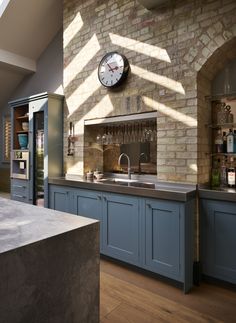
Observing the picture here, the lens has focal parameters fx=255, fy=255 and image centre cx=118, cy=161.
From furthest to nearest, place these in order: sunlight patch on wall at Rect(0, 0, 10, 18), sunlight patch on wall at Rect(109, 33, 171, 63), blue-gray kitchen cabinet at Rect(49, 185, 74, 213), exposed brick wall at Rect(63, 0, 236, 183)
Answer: sunlight patch on wall at Rect(0, 0, 10, 18) → blue-gray kitchen cabinet at Rect(49, 185, 74, 213) → sunlight patch on wall at Rect(109, 33, 171, 63) → exposed brick wall at Rect(63, 0, 236, 183)

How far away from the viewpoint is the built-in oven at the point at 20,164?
4090mm

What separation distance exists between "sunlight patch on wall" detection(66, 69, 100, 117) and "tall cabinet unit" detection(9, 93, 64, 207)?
0.66ft

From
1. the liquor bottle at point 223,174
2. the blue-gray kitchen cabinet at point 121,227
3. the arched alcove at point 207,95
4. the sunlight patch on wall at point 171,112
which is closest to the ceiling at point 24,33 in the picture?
the sunlight patch on wall at point 171,112

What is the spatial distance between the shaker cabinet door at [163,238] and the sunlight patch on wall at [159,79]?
124 cm

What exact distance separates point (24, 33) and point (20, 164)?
2366mm

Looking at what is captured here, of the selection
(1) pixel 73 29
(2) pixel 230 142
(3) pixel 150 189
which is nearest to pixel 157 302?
(3) pixel 150 189

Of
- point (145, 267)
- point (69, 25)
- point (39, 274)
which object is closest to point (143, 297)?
point (145, 267)

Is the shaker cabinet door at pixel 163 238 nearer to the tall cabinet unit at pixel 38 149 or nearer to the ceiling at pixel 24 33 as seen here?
the tall cabinet unit at pixel 38 149

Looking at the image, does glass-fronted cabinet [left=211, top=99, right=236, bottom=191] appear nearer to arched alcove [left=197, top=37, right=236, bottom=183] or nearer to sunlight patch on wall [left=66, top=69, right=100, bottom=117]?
arched alcove [left=197, top=37, right=236, bottom=183]

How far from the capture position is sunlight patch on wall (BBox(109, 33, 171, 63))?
2.86 metres

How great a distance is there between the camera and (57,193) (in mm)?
3539

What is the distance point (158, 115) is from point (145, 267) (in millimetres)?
1647

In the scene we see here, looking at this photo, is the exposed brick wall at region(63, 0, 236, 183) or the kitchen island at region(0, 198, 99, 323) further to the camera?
the exposed brick wall at region(63, 0, 236, 183)

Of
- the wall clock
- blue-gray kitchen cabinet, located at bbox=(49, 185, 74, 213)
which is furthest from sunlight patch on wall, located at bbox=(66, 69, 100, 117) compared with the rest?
blue-gray kitchen cabinet, located at bbox=(49, 185, 74, 213)
